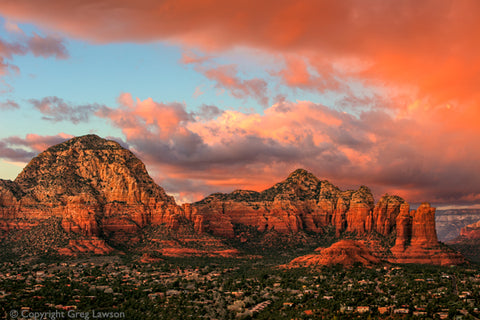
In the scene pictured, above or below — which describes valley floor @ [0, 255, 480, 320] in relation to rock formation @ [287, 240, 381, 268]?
below

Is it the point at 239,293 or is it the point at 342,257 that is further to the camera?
the point at 342,257

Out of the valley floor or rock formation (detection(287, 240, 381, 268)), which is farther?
rock formation (detection(287, 240, 381, 268))

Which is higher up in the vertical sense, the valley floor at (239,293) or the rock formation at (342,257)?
→ the rock formation at (342,257)

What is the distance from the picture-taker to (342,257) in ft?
550

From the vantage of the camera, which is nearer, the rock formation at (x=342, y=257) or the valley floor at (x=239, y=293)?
the valley floor at (x=239, y=293)

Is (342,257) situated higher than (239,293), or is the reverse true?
(342,257)

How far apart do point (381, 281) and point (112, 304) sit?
6980 centimetres

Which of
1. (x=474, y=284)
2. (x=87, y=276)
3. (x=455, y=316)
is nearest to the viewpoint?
(x=455, y=316)

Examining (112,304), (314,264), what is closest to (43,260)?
(112,304)

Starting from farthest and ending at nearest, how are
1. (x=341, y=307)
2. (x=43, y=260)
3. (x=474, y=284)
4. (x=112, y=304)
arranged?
(x=43, y=260) → (x=474, y=284) → (x=112, y=304) → (x=341, y=307)

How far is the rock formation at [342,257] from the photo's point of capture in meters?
166

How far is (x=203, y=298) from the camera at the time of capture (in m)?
137

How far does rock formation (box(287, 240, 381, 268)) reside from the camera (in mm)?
166375

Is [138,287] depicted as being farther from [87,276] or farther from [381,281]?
[381,281]
